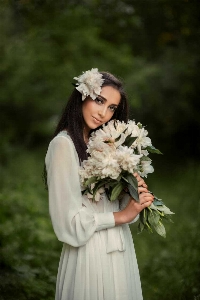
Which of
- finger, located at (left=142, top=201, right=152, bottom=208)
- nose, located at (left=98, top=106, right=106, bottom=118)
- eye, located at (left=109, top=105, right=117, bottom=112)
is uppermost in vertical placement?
eye, located at (left=109, top=105, right=117, bottom=112)

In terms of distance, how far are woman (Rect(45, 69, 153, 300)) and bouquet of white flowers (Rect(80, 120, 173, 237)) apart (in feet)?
0.21

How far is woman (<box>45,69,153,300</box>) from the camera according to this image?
2605mm

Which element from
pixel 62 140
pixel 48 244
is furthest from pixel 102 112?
pixel 48 244

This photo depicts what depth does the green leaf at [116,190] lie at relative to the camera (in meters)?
2.64

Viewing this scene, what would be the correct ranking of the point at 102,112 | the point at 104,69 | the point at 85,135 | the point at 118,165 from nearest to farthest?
the point at 118,165 < the point at 102,112 < the point at 85,135 < the point at 104,69

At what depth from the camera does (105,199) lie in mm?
2783

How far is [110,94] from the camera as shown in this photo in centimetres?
287

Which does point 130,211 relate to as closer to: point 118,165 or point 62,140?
point 118,165

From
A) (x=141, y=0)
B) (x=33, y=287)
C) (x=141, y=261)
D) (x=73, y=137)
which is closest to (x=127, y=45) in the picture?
(x=141, y=0)

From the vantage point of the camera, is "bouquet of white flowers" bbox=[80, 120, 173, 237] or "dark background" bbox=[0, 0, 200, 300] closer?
"bouquet of white flowers" bbox=[80, 120, 173, 237]

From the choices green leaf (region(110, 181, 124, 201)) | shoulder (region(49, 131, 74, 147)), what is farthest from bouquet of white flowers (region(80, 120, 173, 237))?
shoulder (region(49, 131, 74, 147))

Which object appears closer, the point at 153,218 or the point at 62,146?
the point at 62,146

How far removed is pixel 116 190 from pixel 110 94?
533mm

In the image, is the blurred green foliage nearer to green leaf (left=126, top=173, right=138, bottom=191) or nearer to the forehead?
the forehead
